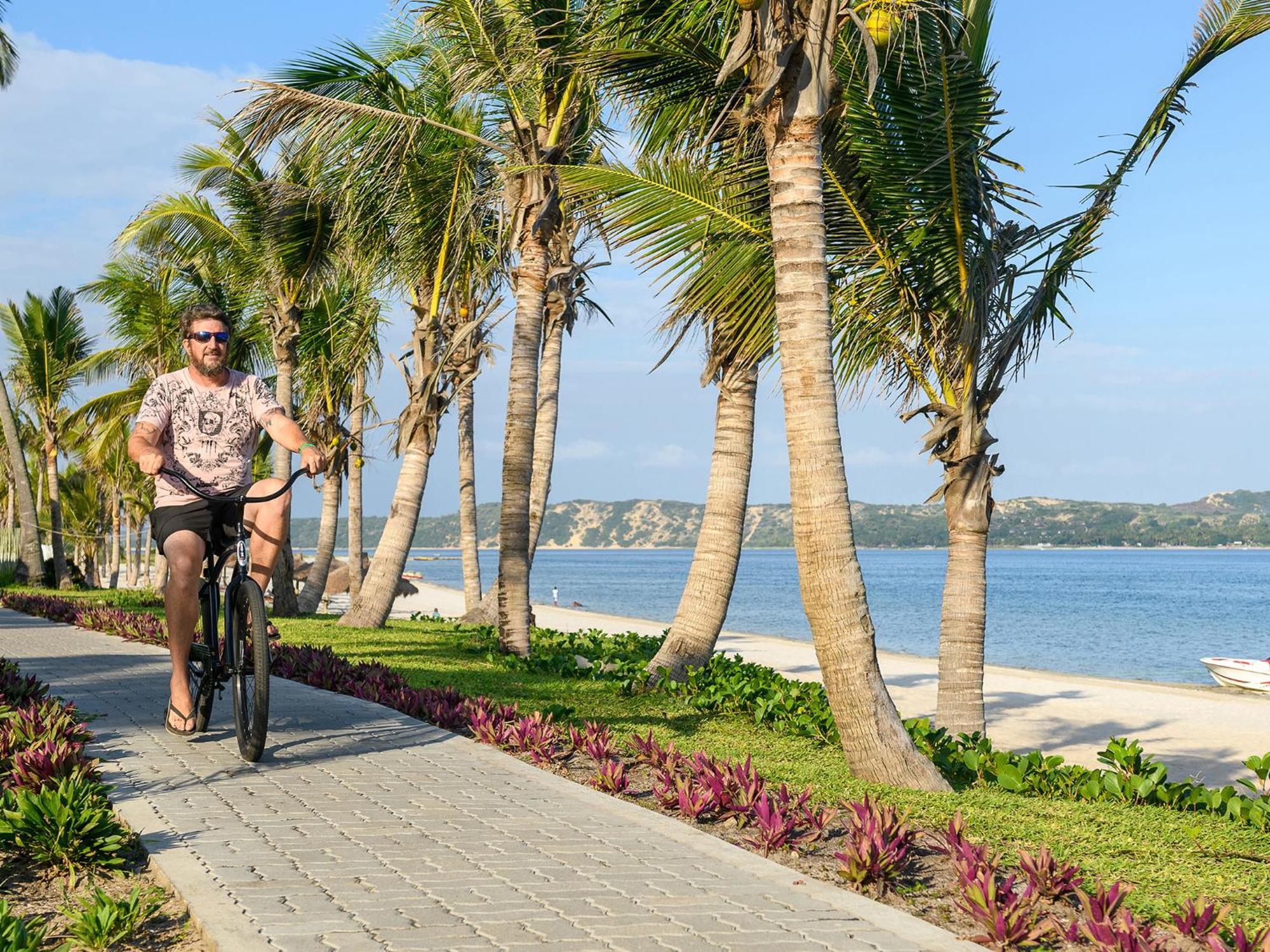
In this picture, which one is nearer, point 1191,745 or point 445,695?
point 445,695

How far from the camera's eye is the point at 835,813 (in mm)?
5336

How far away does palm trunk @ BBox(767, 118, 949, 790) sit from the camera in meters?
6.43

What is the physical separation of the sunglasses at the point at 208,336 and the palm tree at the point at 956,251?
187 inches

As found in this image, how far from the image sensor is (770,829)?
482cm

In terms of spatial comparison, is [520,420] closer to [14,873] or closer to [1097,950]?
[14,873]

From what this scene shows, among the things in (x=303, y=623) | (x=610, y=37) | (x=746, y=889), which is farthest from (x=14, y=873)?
(x=303, y=623)

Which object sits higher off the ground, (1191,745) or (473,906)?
(473,906)

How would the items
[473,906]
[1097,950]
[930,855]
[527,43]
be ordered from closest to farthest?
[1097,950] → [473,906] → [930,855] → [527,43]

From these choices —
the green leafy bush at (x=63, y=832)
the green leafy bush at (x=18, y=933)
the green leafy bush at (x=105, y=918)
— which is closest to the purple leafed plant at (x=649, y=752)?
the green leafy bush at (x=63, y=832)

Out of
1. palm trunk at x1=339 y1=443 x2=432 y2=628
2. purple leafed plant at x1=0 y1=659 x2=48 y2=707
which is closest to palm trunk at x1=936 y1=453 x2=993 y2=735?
purple leafed plant at x1=0 y1=659 x2=48 y2=707

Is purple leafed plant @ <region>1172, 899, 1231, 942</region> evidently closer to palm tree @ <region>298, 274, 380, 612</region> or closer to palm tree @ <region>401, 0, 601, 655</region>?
palm tree @ <region>401, 0, 601, 655</region>

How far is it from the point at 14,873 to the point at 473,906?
5.59 feet

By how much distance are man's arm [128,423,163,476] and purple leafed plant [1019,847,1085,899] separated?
13.3ft

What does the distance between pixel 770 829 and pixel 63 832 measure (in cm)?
264
